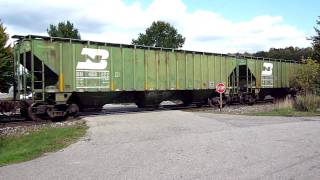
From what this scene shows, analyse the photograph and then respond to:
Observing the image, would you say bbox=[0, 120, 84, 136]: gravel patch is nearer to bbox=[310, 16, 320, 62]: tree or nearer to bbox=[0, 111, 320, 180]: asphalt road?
bbox=[0, 111, 320, 180]: asphalt road

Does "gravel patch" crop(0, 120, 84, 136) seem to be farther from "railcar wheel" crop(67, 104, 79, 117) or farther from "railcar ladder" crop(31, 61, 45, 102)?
"railcar wheel" crop(67, 104, 79, 117)

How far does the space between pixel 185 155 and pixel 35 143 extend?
569 centimetres

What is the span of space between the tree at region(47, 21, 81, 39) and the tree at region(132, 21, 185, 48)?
18188 millimetres

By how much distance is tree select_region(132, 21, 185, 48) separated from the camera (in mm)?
73725

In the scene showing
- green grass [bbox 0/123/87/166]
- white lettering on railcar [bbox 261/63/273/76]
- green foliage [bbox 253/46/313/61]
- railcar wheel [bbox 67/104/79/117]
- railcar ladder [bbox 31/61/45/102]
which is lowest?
green grass [bbox 0/123/87/166]

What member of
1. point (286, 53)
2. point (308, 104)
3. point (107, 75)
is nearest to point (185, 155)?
point (107, 75)

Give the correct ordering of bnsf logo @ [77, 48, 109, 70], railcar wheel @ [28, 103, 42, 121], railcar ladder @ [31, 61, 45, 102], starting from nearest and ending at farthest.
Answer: railcar wheel @ [28, 103, 42, 121] → railcar ladder @ [31, 61, 45, 102] → bnsf logo @ [77, 48, 109, 70]

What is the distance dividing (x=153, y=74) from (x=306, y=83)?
12750 mm

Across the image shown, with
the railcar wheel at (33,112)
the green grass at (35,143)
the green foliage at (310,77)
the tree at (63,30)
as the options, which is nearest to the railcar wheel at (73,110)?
the railcar wheel at (33,112)

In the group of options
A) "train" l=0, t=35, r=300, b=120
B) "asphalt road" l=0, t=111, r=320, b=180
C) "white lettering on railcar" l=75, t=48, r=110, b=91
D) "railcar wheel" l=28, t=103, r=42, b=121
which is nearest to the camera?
"asphalt road" l=0, t=111, r=320, b=180

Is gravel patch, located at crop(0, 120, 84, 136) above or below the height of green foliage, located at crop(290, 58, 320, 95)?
below

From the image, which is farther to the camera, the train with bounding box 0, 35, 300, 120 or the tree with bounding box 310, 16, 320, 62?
the tree with bounding box 310, 16, 320, 62

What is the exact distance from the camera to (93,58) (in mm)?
22453

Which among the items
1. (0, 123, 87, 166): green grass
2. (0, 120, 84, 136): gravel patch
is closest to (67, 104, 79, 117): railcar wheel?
(0, 120, 84, 136): gravel patch
